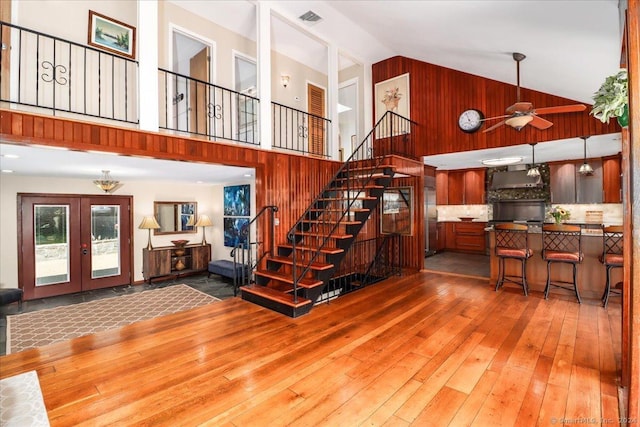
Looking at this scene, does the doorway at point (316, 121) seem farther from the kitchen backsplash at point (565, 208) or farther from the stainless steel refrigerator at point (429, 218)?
the kitchen backsplash at point (565, 208)

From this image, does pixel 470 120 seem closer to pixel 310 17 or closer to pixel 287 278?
pixel 310 17

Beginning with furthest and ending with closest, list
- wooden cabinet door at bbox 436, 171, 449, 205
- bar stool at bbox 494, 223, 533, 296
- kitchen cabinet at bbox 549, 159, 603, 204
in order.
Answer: wooden cabinet door at bbox 436, 171, 449, 205 → kitchen cabinet at bbox 549, 159, 603, 204 → bar stool at bbox 494, 223, 533, 296

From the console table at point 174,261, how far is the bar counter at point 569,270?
686cm

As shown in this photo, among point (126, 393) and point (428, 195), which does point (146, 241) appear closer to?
point (126, 393)

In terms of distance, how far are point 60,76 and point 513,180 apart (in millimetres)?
9968

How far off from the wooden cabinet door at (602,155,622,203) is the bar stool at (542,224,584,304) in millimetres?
3617

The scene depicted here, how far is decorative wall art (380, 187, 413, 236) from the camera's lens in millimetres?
6902

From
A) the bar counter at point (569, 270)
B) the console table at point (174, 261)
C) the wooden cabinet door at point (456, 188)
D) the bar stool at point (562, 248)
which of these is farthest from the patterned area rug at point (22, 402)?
the wooden cabinet door at point (456, 188)

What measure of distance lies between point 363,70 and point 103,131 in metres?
5.92

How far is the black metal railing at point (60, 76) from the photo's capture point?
12.1 ft

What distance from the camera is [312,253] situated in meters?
4.97

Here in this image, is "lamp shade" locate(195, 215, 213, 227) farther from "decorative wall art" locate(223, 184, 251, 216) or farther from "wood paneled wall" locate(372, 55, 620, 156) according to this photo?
"wood paneled wall" locate(372, 55, 620, 156)

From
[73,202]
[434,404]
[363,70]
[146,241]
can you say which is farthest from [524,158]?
[73,202]

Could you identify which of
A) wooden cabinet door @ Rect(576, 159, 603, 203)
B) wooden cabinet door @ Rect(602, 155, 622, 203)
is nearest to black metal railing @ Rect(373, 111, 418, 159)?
wooden cabinet door @ Rect(576, 159, 603, 203)
